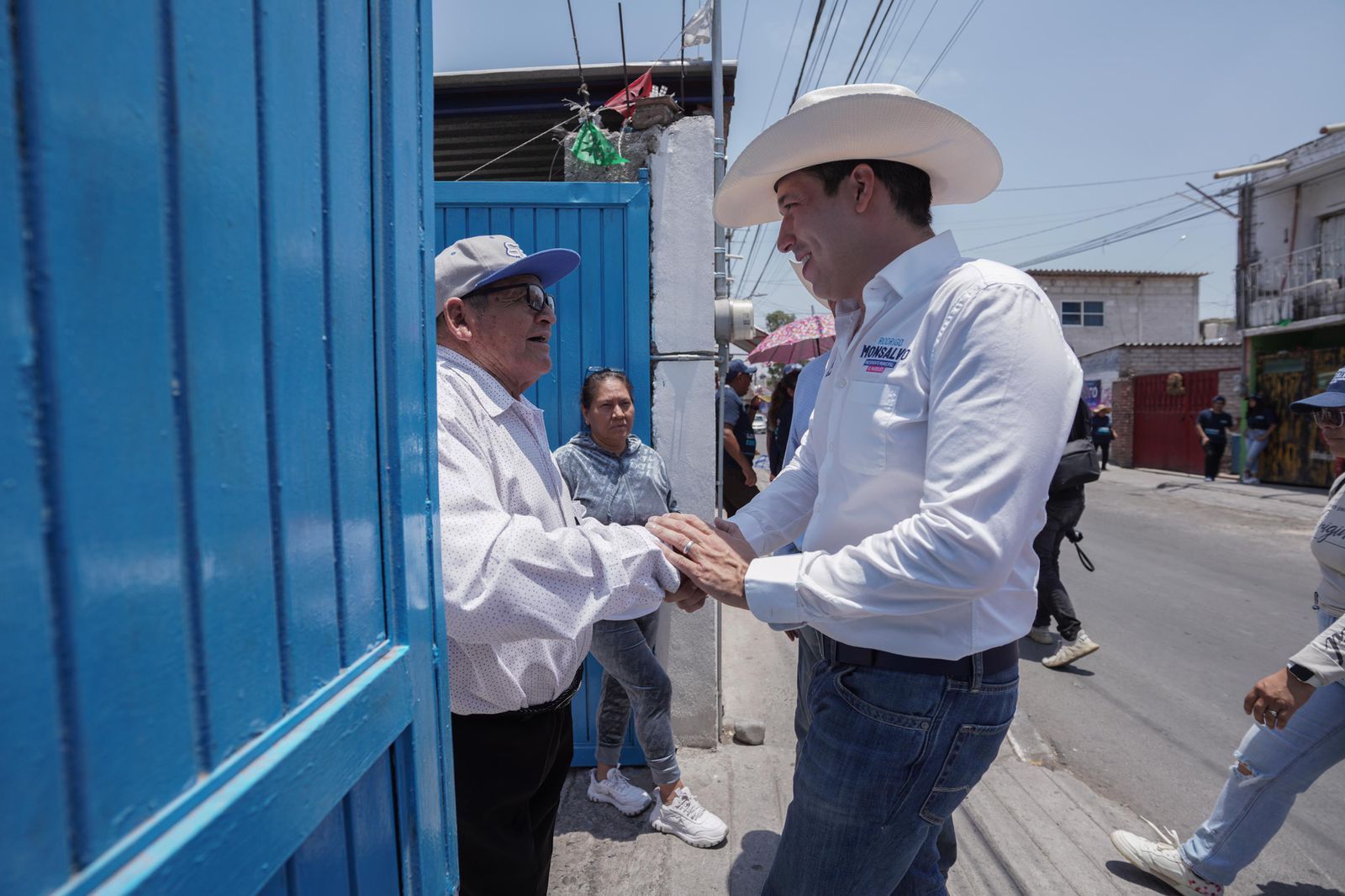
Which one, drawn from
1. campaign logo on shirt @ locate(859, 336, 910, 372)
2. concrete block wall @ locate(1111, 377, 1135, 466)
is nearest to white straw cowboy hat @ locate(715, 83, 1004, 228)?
campaign logo on shirt @ locate(859, 336, 910, 372)

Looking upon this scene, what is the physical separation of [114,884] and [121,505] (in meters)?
0.26

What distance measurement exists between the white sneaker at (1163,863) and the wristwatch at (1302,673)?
0.86 meters

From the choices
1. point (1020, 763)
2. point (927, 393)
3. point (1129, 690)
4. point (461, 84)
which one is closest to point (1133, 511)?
point (1129, 690)

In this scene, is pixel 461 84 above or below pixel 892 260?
above

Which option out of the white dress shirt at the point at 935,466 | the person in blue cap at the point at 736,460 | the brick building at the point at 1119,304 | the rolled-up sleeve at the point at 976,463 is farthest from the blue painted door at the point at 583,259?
the brick building at the point at 1119,304

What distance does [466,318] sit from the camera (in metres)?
1.85

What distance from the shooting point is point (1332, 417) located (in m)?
2.70

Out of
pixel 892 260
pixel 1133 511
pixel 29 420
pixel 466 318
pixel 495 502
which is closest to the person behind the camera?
pixel 29 420

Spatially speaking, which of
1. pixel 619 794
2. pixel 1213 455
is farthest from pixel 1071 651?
pixel 1213 455

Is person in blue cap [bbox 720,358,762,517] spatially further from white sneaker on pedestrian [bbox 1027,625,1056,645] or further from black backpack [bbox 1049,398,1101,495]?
white sneaker on pedestrian [bbox 1027,625,1056,645]

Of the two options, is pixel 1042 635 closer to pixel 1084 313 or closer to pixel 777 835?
pixel 777 835

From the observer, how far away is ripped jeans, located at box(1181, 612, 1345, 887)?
2.37 m

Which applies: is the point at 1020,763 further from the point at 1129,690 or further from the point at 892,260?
the point at 892,260

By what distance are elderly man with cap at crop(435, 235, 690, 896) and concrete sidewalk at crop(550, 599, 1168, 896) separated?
3.22 feet
